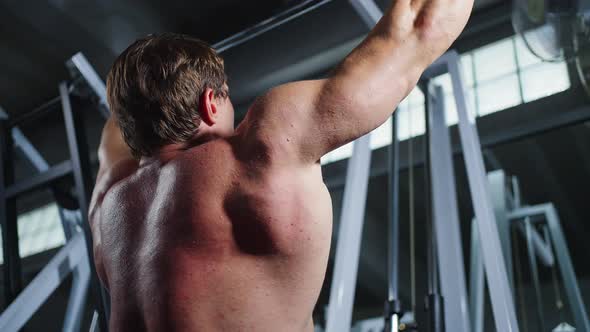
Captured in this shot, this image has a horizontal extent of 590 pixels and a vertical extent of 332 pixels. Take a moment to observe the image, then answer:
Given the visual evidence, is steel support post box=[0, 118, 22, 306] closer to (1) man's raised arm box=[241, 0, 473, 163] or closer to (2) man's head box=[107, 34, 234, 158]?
(2) man's head box=[107, 34, 234, 158]

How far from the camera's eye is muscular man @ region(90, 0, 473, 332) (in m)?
1.00

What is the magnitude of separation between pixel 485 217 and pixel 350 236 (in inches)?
19.1

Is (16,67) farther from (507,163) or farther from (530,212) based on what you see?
(507,163)

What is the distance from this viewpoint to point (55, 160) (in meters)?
3.93

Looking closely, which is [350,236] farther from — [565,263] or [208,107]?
[565,263]

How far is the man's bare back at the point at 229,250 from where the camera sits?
993 mm

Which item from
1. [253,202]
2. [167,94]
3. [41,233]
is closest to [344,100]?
[253,202]

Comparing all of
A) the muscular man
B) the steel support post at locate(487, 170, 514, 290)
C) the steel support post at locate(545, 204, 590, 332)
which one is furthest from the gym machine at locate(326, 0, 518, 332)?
the steel support post at locate(545, 204, 590, 332)

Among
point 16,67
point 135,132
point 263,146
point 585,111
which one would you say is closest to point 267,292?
point 263,146

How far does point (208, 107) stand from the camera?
1.18 m

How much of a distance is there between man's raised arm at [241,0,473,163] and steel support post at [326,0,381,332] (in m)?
0.89

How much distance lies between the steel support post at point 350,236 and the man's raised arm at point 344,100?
2.93 feet

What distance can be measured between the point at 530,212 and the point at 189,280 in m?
3.69

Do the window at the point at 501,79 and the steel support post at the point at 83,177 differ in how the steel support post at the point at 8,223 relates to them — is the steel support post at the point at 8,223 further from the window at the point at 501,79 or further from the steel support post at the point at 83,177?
the window at the point at 501,79
